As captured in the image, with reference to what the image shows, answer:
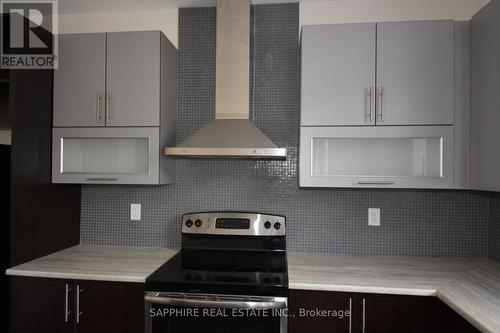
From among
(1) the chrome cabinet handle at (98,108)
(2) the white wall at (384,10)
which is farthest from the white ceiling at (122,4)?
(1) the chrome cabinet handle at (98,108)

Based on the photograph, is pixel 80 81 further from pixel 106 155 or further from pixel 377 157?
pixel 377 157

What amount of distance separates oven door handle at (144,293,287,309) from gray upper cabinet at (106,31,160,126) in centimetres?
101

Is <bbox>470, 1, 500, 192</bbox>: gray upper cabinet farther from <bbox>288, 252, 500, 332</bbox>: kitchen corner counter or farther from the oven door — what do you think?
the oven door

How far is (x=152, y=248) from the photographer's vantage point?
2.23 metres

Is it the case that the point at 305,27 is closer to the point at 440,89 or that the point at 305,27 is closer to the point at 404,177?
the point at 440,89

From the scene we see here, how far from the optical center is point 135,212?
7.41ft

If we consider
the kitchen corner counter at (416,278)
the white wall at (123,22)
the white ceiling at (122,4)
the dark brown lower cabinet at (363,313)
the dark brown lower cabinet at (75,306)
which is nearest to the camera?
→ the kitchen corner counter at (416,278)

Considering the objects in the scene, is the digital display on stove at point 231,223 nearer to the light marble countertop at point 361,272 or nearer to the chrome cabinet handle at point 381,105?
the light marble countertop at point 361,272

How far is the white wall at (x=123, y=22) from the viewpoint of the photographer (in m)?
2.27

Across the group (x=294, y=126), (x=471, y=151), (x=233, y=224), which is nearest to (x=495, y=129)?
(x=471, y=151)

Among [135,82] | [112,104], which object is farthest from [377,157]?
[112,104]

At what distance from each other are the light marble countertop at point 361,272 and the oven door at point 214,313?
6.1 inches

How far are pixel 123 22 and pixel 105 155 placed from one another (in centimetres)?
104

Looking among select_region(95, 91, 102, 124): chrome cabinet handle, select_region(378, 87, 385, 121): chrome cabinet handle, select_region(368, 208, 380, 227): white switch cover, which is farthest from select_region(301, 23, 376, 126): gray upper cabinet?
select_region(95, 91, 102, 124): chrome cabinet handle
